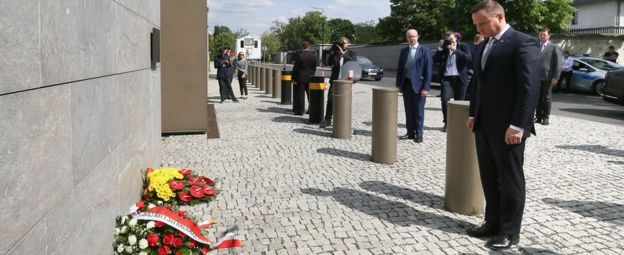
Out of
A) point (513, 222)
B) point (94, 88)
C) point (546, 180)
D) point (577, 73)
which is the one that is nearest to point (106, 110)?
point (94, 88)

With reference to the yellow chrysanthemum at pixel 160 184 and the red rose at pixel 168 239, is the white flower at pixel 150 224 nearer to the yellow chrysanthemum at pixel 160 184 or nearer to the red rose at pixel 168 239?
the red rose at pixel 168 239

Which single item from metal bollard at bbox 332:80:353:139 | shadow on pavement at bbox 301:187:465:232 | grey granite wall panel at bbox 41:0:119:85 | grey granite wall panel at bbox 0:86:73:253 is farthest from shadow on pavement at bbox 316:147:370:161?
grey granite wall panel at bbox 0:86:73:253

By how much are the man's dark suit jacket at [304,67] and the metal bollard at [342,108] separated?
13.2ft

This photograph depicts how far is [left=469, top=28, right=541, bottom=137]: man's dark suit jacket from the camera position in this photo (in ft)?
12.9

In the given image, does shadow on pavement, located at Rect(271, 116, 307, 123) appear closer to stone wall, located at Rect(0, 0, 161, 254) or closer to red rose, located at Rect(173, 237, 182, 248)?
stone wall, located at Rect(0, 0, 161, 254)

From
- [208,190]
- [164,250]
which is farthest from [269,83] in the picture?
[164,250]

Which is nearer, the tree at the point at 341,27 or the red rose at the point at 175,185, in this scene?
the red rose at the point at 175,185

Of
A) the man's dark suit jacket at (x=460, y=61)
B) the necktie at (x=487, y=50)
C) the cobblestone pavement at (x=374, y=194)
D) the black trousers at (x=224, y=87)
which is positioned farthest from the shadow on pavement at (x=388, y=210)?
the black trousers at (x=224, y=87)

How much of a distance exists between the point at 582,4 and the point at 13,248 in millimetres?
58898

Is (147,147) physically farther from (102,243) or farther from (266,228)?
(102,243)

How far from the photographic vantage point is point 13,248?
6.23ft

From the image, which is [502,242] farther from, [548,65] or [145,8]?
[548,65]

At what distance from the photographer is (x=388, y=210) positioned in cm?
514

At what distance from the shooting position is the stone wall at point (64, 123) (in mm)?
1893
